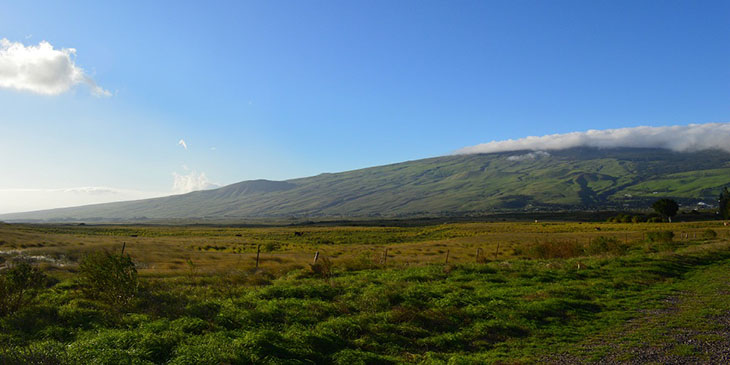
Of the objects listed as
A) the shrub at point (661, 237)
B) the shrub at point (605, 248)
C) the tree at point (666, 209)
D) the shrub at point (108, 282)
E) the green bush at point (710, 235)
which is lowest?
the tree at point (666, 209)

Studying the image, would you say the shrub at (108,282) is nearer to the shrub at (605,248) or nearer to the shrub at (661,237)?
the shrub at (605,248)

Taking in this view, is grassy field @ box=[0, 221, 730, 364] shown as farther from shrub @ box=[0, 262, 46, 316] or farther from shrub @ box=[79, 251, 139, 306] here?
shrub @ box=[0, 262, 46, 316]

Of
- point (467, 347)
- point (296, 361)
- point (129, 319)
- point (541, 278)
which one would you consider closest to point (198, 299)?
point (129, 319)

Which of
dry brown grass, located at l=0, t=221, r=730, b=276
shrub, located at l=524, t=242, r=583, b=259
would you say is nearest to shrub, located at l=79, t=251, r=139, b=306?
dry brown grass, located at l=0, t=221, r=730, b=276

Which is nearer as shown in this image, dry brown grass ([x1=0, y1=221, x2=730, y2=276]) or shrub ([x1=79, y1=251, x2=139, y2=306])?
shrub ([x1=79, y1=251, x2=139, y2=306])

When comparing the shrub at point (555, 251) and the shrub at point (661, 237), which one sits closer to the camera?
the shrub at point (555, 251)

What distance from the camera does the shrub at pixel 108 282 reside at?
14.5 m

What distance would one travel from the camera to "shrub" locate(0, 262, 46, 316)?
1278cm

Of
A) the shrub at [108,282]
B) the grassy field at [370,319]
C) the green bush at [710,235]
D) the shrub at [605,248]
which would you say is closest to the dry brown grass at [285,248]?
the green bush at [710,235]

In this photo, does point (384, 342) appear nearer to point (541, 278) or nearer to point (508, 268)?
point (541, 278)

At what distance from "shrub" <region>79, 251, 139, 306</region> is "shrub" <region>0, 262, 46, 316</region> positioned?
1490 millimetres

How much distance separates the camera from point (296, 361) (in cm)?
899

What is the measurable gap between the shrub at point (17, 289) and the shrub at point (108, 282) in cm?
149

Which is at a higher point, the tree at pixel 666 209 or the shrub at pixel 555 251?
the shrub at pixel 555 251
